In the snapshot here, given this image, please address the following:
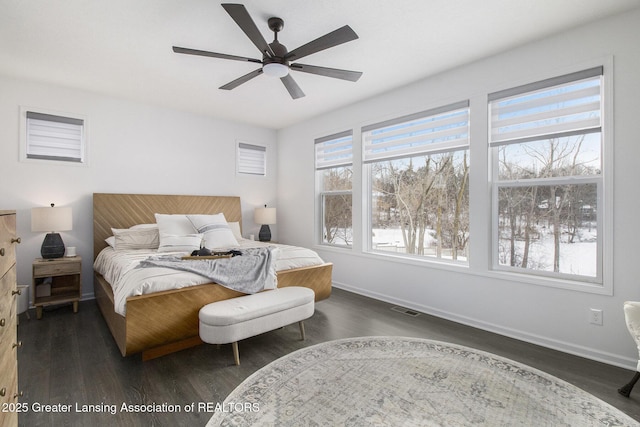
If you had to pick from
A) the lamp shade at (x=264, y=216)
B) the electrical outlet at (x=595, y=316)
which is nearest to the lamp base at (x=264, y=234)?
the lamp shade at (x=264, y=216)

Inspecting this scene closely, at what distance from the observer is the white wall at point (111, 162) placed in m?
3.57

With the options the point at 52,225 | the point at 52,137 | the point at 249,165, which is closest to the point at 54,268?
the point at 52,225

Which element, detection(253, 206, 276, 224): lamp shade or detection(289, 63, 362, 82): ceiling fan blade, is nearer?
detection(289, 63, 362, 82): ceiling fan blade

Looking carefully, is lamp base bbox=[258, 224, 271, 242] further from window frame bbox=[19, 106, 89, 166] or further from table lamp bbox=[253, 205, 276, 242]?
window frame bbox=[19, 106, 89, 166]

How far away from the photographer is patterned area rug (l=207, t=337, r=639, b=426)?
1694 millimetres

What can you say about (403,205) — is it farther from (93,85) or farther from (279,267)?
(93,85)

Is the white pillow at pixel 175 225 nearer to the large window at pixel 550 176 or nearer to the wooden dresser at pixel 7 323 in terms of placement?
the wooden dresser at pixel 7 323

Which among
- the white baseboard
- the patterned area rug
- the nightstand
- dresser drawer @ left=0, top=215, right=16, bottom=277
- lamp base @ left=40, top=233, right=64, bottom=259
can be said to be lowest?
the patterned area rug

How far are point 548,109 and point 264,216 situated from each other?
4.01m

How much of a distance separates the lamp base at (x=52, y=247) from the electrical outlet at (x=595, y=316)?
5.33m

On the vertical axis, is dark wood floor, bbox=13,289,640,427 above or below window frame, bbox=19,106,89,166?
below

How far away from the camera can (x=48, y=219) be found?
11.1 ft

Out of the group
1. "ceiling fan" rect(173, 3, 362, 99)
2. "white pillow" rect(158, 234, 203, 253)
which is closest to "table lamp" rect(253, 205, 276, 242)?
"white pillow" rect(158, 234, 203, 253)

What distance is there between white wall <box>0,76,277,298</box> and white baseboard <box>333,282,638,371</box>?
3.21 meters
